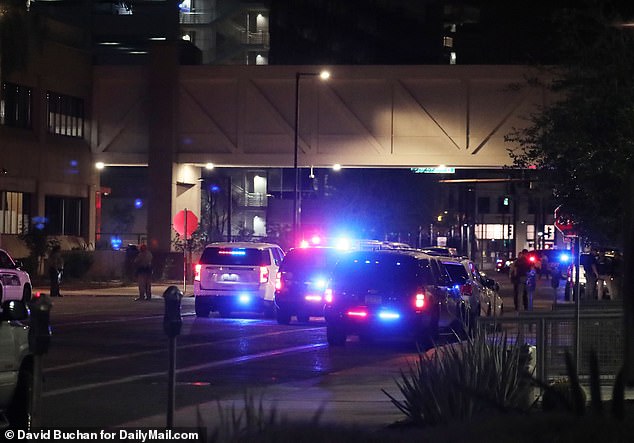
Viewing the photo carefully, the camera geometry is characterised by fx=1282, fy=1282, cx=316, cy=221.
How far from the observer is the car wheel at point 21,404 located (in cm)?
1255

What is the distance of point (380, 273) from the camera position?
80.9 feet

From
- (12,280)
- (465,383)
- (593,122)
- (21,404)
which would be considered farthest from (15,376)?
(12,280)

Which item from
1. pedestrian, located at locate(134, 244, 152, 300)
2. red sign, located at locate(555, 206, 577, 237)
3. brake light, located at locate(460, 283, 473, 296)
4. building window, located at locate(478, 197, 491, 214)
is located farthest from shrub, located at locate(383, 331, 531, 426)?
building window, located at locate(478, 197, 491, 214)

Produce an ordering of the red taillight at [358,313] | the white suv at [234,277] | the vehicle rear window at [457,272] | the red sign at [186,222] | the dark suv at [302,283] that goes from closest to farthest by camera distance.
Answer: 1. the red taillight at [358,313]
2. the vehicle rear window at [457,272]
3. the dark suv at [302,283]
4. the white suv at [234,277]
5. the red sign at [186,222]

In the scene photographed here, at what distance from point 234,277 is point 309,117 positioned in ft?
75.2

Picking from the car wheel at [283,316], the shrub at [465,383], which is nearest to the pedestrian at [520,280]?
the car wheel at [283,316]

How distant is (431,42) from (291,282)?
129970 millimetres

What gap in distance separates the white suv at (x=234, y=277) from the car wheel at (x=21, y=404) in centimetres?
2036

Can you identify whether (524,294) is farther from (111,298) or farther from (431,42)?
(431,42)

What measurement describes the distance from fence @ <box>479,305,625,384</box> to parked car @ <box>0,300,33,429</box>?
5997 mm

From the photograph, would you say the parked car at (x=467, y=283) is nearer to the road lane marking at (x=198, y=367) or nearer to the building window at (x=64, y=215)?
the road lane marking at (x=198, y=367)

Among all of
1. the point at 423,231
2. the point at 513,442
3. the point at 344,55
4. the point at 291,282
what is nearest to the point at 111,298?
the point at 291,282

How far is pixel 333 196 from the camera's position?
91875 mm

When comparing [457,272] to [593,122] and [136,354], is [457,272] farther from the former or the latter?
[136,354]
